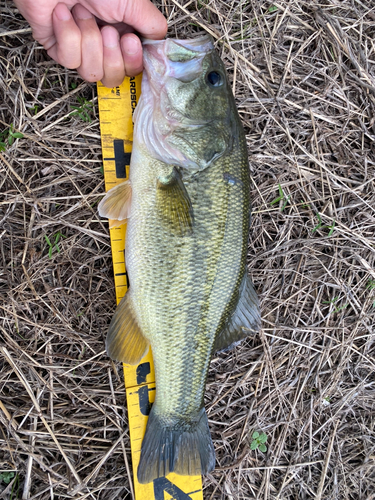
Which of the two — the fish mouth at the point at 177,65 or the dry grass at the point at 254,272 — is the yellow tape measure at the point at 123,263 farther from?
the fish mouth at the point at 177,65

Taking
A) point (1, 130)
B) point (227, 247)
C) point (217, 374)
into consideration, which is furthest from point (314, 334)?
point (1, 130)

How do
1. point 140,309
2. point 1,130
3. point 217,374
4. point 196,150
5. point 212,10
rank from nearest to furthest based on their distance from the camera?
point 196,150 → point 140,309 → point 1,130 → point 212,10 → point 217,374

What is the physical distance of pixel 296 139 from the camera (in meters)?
2.60

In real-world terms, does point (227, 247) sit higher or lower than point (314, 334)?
higher

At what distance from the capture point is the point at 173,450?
2166 millimetres

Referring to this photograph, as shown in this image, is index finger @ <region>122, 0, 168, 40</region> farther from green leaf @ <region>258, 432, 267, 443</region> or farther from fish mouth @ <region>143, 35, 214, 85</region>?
green leaf @ <region>258, 432, 267, 443</region>

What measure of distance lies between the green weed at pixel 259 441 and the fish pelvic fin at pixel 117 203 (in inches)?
78.7

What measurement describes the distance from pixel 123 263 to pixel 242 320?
935mm

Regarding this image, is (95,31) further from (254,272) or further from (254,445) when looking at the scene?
(254,445)

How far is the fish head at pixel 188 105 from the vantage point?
1881mm

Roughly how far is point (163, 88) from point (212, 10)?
95 cm

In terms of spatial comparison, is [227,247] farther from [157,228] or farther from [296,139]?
[296,139]

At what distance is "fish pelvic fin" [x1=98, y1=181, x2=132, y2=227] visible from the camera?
209cm

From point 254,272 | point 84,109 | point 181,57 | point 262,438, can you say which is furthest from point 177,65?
point 262,438
